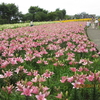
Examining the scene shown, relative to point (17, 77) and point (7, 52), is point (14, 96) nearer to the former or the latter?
point (17, 77)

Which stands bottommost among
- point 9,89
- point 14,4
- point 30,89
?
point 9,89

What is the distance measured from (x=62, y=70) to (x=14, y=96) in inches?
49.6

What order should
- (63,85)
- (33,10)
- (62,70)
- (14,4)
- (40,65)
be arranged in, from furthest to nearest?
1. (33,10)
2. (14,4)
3. (40,65)
4. (62,70)
5. (63,85)

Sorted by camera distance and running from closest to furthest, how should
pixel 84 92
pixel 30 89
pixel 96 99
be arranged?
pixel 30 89 → pixel 96 99 → pixel 84 92

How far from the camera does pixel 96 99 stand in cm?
215

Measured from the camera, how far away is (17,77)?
2902mm

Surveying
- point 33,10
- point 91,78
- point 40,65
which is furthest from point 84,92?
point 33,10

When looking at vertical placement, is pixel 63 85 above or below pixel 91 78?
below

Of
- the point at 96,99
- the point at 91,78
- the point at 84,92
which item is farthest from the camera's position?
the point at 84,92

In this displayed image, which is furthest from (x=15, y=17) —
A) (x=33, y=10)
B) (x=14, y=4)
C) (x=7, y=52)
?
(x=7, y=52)

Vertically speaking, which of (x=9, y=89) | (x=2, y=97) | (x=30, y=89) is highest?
(x=30, y=89)

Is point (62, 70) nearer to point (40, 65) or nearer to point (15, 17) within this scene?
point (40, 65)

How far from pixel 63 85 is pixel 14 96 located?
2.60ft

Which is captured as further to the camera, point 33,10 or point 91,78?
point 33,10
